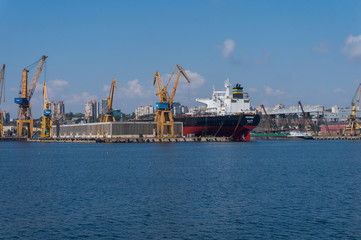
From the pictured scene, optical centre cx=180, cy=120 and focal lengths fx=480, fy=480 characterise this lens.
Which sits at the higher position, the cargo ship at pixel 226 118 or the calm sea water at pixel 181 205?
the cargo ship at pixel 226 118

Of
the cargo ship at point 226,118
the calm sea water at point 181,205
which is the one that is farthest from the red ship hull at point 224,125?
the calm sea water at point 181,205

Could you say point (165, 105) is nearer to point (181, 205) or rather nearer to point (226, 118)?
point (226, 118)

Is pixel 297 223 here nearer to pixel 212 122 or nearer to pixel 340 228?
pixel 340 228

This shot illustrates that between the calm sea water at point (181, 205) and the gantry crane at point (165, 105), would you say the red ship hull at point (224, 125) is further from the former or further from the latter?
the calm sea water at point (181, 205)

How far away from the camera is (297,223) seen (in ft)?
82.8

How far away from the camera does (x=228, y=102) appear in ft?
434

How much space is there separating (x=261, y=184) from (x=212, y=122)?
296 feet

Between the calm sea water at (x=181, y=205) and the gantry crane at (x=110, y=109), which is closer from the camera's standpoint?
the calm sea water at (x=181, y=205)

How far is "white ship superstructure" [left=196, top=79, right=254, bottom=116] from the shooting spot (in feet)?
431

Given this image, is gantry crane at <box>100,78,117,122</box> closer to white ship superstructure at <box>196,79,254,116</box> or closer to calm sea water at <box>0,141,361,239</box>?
white ship superstructure at <box>196,79,254,116</box>

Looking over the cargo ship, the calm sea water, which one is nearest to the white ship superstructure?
the cargo ship

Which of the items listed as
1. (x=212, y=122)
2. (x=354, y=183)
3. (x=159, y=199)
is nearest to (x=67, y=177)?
(x=159, y=199)

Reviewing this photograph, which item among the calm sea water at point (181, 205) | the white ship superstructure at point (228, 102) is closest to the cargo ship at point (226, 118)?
the white ship superstructure at point (228, 102)

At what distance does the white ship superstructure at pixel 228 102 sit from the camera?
13138cm
